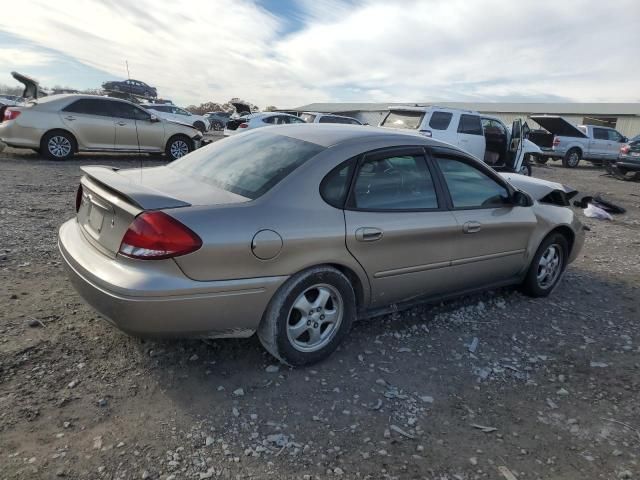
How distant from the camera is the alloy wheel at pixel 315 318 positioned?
120 inches

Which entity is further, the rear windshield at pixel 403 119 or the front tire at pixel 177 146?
the front tire at pixel 177 146

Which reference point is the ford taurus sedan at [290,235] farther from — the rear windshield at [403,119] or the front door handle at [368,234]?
the rear windshield at [403,119]

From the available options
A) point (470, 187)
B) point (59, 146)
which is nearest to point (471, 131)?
point (470, 187)

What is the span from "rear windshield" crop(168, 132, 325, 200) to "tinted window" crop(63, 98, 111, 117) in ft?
27.8

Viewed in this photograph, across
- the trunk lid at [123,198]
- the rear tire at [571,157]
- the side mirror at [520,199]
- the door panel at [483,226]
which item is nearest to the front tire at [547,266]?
the door panel at [483,226]

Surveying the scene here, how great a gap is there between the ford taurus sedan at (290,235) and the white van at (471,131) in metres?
7.80

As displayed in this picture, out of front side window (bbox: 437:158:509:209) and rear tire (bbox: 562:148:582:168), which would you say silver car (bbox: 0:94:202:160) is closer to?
front side window (bbox: 437:158:509:209)

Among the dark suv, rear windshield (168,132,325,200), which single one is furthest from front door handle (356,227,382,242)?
the dark suv

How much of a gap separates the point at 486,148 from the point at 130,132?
31.2 ft

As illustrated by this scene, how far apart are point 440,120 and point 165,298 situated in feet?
35.0

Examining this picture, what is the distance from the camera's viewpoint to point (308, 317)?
10.1ft

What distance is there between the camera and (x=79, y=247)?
→ 9.87 feet

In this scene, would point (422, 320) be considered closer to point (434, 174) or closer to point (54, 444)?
point (434, 174)

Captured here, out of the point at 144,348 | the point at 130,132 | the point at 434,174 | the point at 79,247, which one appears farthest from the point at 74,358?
the point at 130,132
